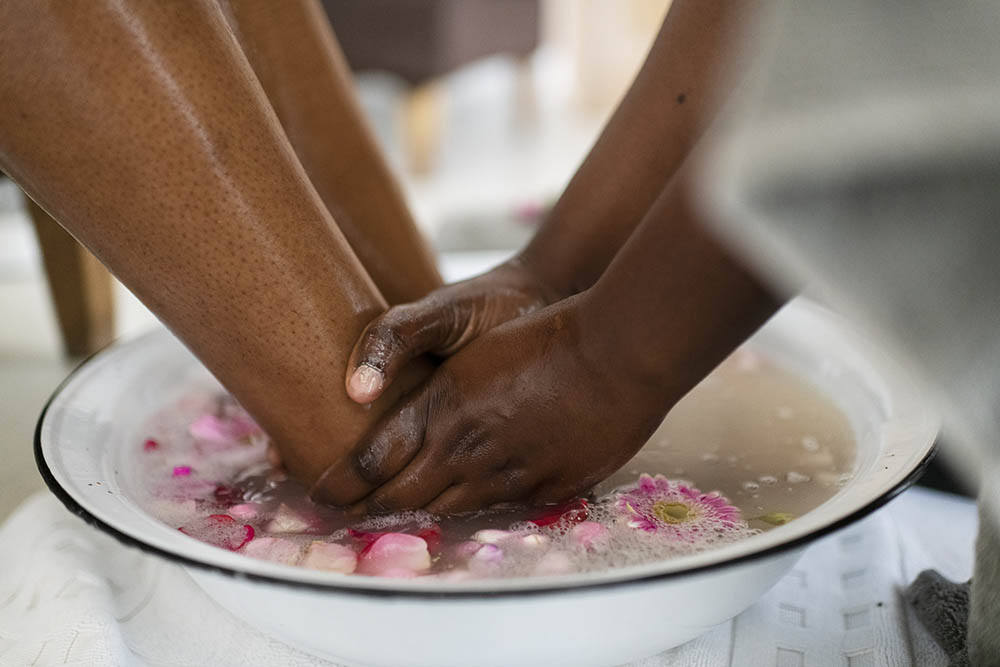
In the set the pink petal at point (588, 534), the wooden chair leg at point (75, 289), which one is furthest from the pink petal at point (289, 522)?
the wooden chair leg at point (75, 289)

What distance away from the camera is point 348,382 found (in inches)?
30.2

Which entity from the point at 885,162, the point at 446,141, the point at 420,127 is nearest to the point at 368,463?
the point at 885,162

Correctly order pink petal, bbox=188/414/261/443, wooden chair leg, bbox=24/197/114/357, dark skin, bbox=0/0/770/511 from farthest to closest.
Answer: wooden chair leg, bbox=24/197/114/357 < pink petal, bbox=188/414/261/443 < dark skin, bbox=0/0/770/511

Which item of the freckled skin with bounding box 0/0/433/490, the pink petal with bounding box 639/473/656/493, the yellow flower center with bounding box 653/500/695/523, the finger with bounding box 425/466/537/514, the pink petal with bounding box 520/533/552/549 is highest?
the freckled skin with bounding box 0/0/433/490

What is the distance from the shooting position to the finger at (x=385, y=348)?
2.49ft

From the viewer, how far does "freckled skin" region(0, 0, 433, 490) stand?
64 cm

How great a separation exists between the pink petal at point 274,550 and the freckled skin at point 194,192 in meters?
0.09

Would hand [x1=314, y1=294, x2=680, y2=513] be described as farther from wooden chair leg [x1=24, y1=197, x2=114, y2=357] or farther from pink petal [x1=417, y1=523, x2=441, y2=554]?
wooden chair leg [x1=24, y1=197, x2=114, y2=357]

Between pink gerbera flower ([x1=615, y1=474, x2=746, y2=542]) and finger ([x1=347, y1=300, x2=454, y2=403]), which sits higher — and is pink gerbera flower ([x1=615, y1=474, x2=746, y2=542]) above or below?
below

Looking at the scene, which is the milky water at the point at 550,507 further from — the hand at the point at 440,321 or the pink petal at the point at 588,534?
the hand at the point at 440,321

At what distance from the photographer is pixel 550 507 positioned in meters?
0.77

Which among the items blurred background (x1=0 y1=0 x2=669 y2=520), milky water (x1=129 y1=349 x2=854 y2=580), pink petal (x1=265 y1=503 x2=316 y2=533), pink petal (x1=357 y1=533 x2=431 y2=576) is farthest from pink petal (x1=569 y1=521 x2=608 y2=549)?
blurred background (x1=0 y1=0 x2=669 y2=520)

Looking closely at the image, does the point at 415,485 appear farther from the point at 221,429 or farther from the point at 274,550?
the point at 221,429

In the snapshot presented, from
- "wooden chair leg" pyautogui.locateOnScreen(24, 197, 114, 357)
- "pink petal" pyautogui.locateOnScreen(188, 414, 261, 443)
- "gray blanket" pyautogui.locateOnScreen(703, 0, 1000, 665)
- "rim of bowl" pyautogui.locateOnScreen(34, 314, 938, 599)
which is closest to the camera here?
"gray blanket" pyautogui.locateOnScreen(703, 0, 1000, 665)
